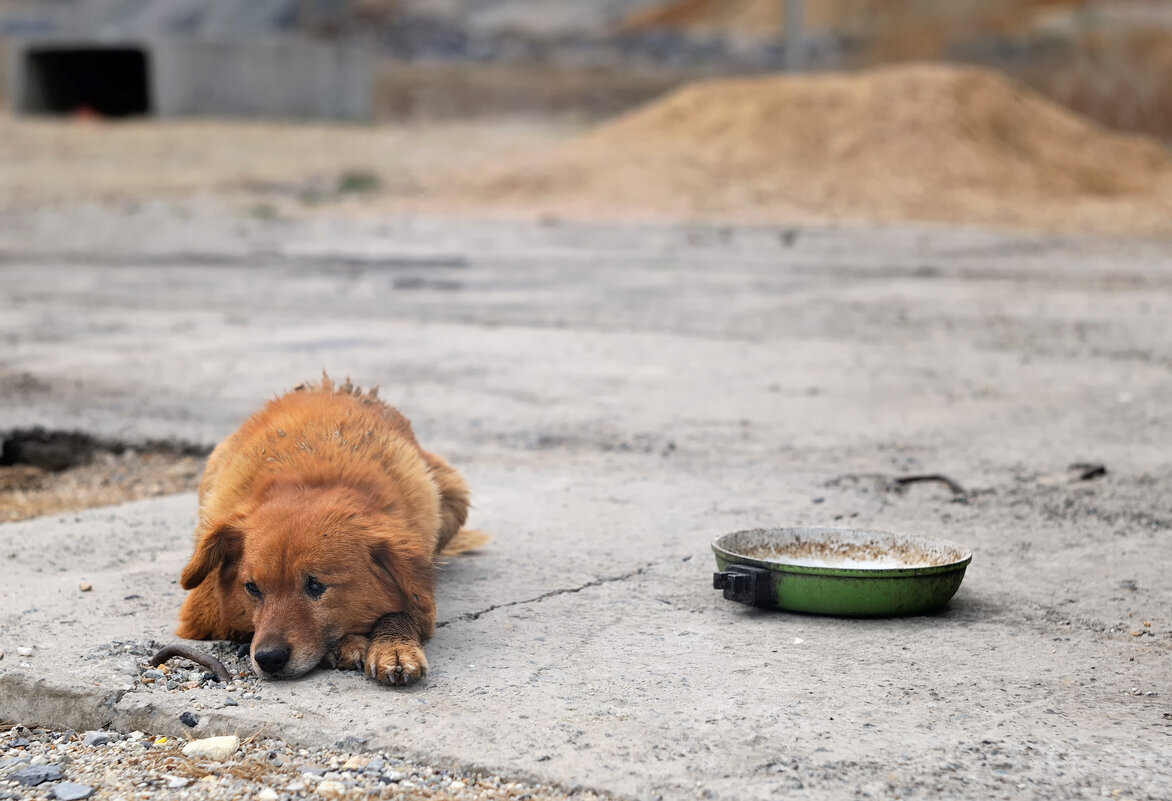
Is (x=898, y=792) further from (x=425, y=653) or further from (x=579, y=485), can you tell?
(x=579, y=485)

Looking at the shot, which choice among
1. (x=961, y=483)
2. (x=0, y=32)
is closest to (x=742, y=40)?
(x=0, y=32)

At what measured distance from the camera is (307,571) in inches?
147

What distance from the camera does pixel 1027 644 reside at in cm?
406

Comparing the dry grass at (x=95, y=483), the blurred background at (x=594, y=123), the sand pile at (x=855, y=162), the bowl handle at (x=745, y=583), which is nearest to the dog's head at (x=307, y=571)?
the bowl handle at (x=745, y=583)

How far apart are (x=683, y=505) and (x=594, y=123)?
32590mm

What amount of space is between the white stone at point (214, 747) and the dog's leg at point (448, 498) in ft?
4.27

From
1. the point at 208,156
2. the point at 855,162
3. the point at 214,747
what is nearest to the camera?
the point at 214,747

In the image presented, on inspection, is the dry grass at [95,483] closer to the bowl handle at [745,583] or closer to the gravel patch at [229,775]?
the gravel patch at [229,775]

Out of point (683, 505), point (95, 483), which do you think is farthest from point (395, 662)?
point (95, 483)

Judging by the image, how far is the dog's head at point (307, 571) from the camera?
3.72 metres

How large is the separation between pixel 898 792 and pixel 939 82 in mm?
21983

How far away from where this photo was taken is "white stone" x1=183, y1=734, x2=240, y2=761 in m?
3.36

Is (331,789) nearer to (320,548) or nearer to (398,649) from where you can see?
(398,649)

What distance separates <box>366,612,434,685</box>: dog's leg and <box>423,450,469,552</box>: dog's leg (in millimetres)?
713
